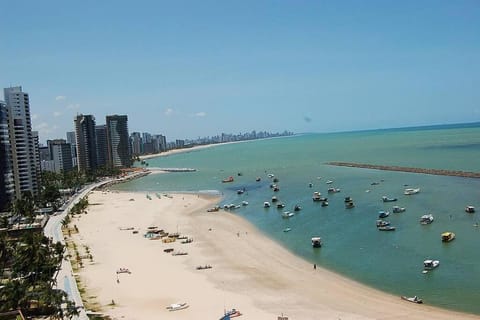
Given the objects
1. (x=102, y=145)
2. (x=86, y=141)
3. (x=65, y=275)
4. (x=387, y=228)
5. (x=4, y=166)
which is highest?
(x=86, y=141)

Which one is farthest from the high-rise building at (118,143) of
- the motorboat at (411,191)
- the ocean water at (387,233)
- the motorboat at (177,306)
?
the motorboat at (177,306)

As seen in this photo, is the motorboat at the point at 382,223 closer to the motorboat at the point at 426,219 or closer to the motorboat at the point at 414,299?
the motorboat at the point at 426,219

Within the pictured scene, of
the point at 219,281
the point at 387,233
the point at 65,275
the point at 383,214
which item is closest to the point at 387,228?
the point at 387,233

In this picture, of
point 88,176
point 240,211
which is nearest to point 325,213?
point 240,211

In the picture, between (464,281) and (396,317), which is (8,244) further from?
(464,281)

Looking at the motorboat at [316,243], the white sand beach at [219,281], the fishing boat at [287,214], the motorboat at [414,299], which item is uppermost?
the fishing boat at [287,214]

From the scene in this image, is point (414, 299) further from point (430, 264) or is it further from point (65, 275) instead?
point (65, 275)
